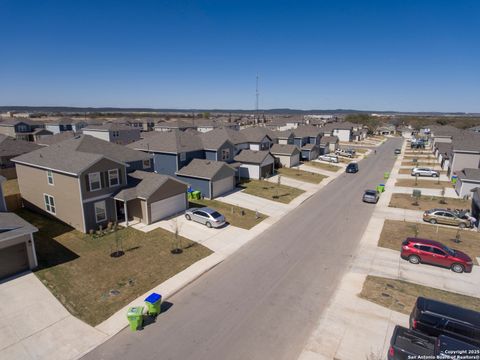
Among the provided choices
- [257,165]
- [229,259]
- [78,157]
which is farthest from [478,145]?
[78,157]

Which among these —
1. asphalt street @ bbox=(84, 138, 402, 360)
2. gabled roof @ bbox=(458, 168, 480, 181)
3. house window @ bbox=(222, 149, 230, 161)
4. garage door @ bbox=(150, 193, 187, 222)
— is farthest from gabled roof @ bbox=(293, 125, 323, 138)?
garage door @ bbox=(150, 193, 187, 222)

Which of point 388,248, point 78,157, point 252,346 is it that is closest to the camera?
point 252,346

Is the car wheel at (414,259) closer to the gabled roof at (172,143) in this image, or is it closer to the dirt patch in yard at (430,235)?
the dirt patch in yard at (430,235)

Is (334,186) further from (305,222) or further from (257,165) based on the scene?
(305,222)

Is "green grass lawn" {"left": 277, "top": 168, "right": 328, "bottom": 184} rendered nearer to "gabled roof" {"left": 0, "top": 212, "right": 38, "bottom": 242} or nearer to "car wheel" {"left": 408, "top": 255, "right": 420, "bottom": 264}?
"car wheel" {"left": 408, "top": 255, "right": 420, "bottom": 264}

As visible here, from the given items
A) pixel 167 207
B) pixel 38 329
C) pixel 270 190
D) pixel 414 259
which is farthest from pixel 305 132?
pixel 38 329

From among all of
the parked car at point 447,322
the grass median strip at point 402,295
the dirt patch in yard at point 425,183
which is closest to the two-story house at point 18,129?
the grass median strip at point 402,295

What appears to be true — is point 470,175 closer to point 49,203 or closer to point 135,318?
point 135,318
